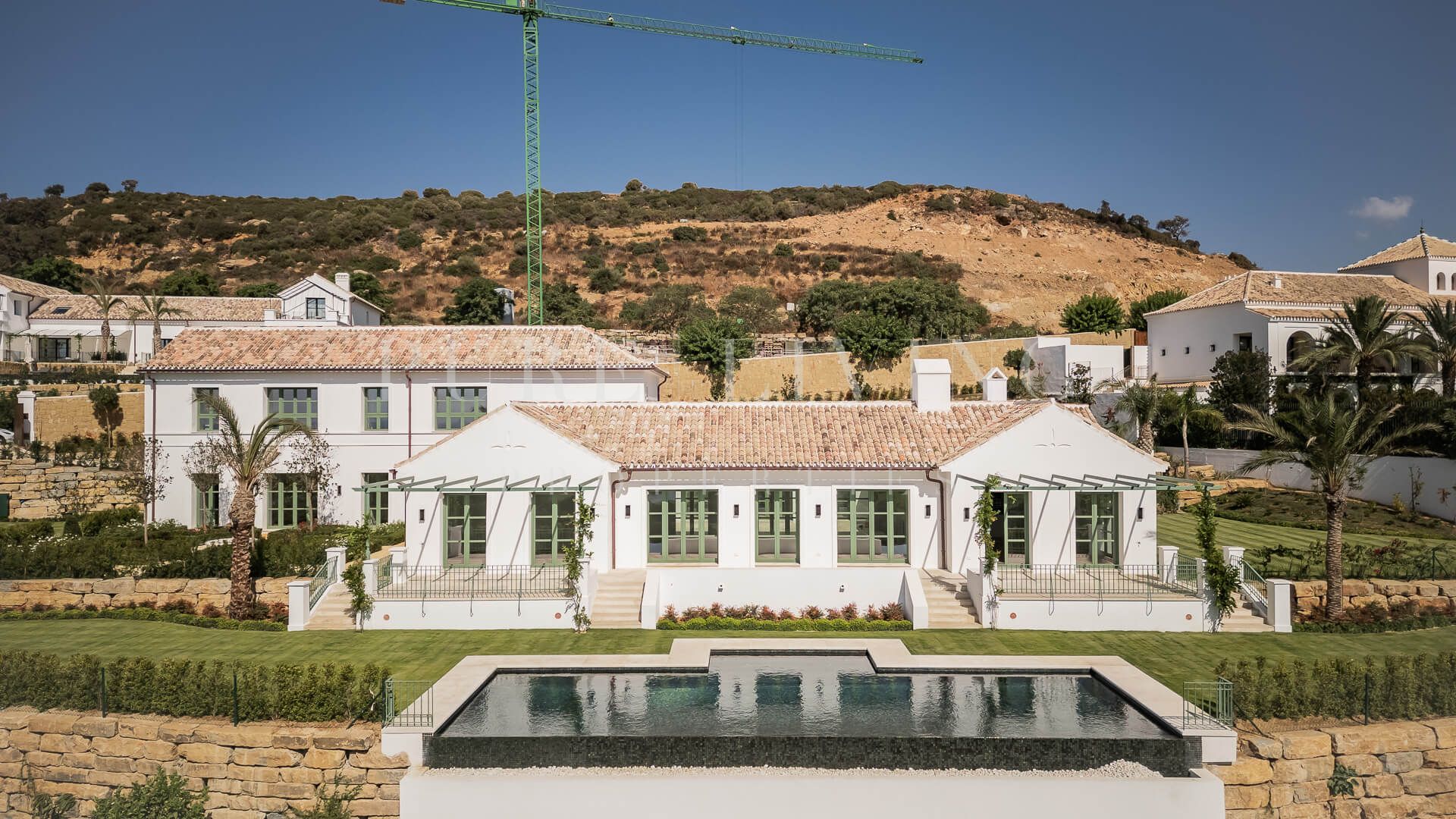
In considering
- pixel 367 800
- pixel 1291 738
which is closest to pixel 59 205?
pixel 367 800

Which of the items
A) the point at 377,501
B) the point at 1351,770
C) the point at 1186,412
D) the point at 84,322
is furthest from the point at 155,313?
the point at 1351,770

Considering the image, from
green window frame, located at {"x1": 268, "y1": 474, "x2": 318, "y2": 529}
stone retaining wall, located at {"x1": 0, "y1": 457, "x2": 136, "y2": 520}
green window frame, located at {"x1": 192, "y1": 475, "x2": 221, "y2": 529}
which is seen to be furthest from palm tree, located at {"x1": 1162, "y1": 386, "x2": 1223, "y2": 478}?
stone retaining wall, located at {"x1": 0, "y1": 457, "x2": 136, "y2": 520}

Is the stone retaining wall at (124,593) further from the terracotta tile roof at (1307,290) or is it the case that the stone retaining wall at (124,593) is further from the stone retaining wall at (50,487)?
the terracotta tile roof at (1307,290)

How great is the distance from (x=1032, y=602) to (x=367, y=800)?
48.1 feet

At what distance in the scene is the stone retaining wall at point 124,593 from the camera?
23.8 m

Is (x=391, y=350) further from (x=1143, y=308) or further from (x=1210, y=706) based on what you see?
(x=1143, y=308)

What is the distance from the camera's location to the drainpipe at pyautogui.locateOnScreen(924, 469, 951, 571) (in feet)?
79.0

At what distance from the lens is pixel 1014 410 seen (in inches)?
1024

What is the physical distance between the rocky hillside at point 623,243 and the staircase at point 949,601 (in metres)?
47.5

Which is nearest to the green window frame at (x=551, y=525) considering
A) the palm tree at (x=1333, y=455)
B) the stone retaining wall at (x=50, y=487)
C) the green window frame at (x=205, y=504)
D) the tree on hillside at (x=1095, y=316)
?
the green window frame at (x=205, y=504)

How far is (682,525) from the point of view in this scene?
24.5 metres

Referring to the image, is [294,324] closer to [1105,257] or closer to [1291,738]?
[1291,738]

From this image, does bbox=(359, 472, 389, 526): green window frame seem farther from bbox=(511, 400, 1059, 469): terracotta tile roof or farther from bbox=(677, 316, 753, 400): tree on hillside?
bbox=(677, 316, 753, 400): tree on hillside

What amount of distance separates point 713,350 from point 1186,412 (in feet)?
77.2
